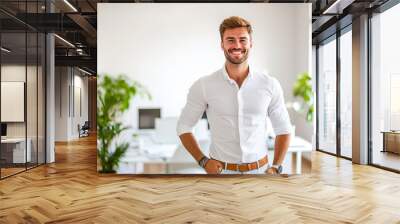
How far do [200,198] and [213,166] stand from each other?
2.49 feet

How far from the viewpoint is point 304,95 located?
18.2 feet

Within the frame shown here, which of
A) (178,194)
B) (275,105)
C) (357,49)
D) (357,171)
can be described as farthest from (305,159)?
(357,49)

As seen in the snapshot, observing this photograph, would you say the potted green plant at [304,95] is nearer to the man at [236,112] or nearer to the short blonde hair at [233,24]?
the man at [236,112]

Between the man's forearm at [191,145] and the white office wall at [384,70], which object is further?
the white office wall at [384,70]

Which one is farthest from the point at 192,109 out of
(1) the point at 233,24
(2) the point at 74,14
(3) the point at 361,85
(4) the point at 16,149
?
(3) the point at 361,85

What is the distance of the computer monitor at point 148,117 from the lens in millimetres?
5512

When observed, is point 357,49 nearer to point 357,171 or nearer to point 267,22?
point 357,171

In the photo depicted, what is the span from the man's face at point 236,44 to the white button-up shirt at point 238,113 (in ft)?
0.65

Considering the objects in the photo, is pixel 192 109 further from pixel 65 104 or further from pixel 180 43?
pixel 65 104

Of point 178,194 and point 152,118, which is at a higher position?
point 152,118

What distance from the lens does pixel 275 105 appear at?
17.5ft

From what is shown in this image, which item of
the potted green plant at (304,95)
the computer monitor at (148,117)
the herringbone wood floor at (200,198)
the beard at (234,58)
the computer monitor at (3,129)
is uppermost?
the beard at (234,58)

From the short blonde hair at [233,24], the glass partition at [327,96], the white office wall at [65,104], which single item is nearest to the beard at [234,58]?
the short blonde hair at [233,24]

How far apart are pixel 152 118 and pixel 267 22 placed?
2.09 metres
